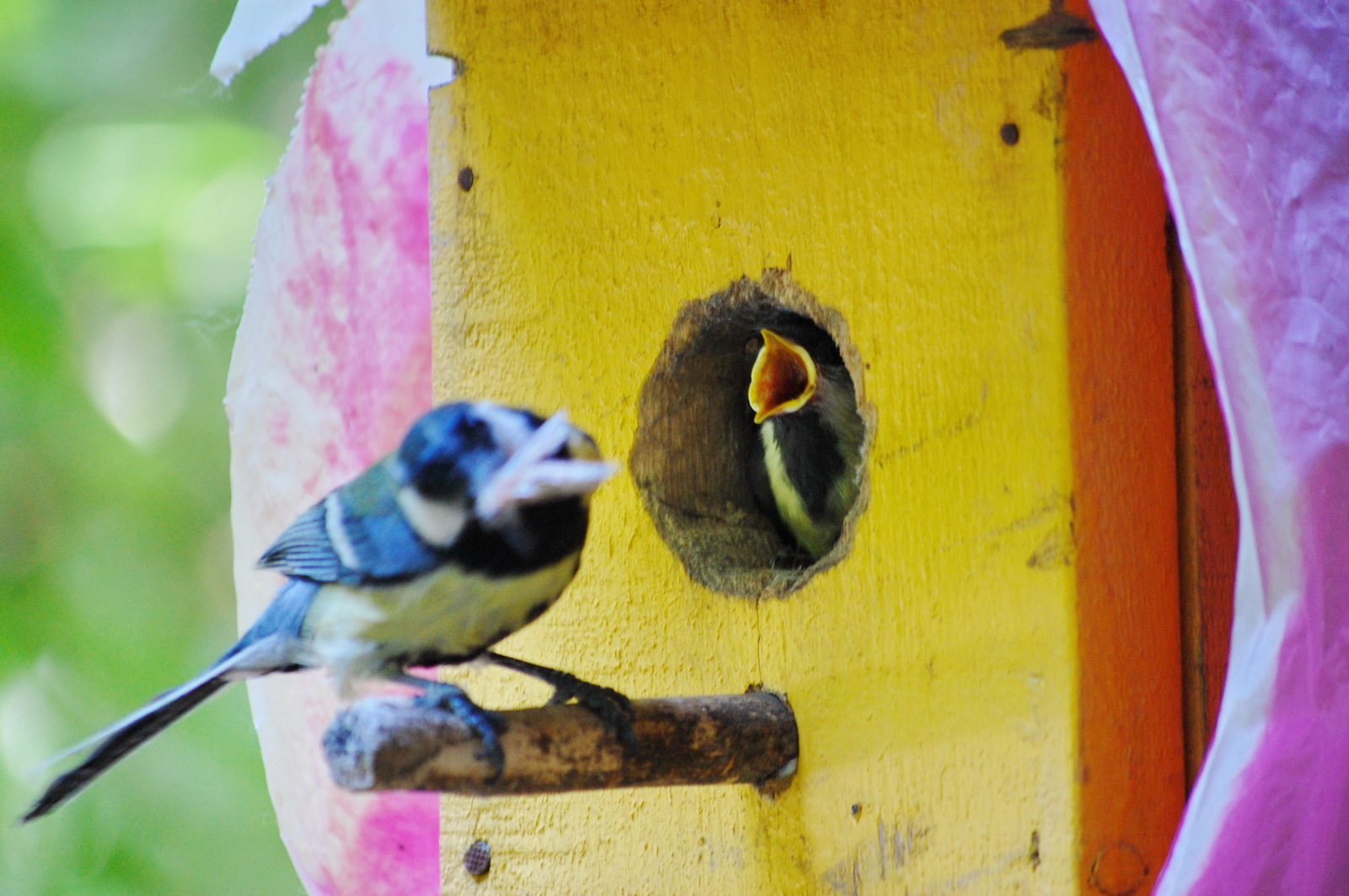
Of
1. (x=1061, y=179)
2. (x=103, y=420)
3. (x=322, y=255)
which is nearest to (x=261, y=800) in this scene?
(x=103, y=420)

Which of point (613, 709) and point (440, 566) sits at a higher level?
point (440, 566)

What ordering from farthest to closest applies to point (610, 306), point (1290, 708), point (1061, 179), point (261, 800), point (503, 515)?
point (261, 800) → point (610, 306) → point (1061, 179) → point (503, 515) → point (1290, 708)

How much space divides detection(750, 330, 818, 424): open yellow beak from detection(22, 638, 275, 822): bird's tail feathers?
597mm

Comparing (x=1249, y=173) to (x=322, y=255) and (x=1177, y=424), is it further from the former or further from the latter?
(x=322, y=255)

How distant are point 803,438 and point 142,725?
30.8 inches

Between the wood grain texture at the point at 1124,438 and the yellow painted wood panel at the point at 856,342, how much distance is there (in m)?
0.01

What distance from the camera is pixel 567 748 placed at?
86cm

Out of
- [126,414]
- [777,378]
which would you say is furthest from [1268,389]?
[126,414]

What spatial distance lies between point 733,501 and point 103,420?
3.18 ft

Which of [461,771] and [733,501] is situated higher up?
[733,501]

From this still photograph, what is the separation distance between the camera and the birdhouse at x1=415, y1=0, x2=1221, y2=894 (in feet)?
2.98

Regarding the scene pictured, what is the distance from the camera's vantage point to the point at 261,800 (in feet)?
5.94

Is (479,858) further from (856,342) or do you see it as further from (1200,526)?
(1200,526)

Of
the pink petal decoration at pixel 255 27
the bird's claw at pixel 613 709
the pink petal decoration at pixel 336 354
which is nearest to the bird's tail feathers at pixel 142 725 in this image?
the bird's claw at pixel 613 709
